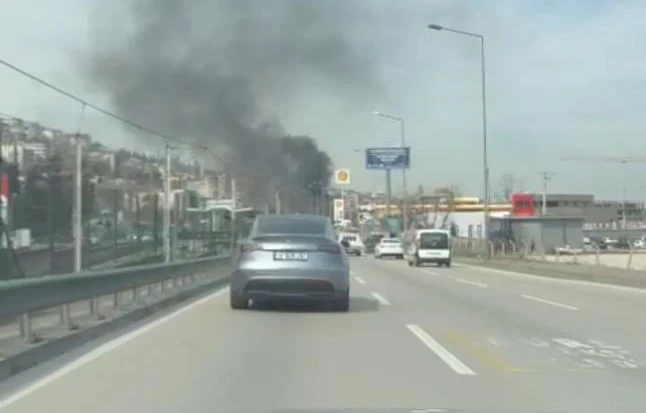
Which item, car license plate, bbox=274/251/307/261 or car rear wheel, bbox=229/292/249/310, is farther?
car rear wheel, bbox=229/292/249/310

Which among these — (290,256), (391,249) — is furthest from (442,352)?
(391,249)

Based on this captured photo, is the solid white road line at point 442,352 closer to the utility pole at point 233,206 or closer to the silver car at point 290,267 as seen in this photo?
the silver car at point 290,267

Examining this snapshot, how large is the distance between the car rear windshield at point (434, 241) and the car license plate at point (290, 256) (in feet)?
116

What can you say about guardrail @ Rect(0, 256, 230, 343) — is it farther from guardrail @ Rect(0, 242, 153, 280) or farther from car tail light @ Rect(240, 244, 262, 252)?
car tail light @ Rect(240, 244, 262, 252)

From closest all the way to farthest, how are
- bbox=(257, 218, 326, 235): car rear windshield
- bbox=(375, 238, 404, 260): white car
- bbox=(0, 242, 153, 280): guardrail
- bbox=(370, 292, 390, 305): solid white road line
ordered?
1. bbox=(0, 242, 153, 280): guardrail
2. bbox=(257, 218, 326, 235): car rear windshield
3. bbox=(370, 292, 390, 305): solid white road line
4. bbox=(375, 238, 404, 260): white car

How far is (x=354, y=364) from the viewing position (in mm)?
11633

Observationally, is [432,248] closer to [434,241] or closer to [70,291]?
[434,241]

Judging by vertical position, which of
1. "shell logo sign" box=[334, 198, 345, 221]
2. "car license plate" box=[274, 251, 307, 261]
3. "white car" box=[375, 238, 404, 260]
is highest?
→ "shell logo sign" box=[334, 198, 345, 221]

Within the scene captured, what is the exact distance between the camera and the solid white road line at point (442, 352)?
1123 centimetres

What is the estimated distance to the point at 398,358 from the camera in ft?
40.3

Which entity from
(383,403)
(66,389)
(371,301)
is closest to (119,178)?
(371,301)

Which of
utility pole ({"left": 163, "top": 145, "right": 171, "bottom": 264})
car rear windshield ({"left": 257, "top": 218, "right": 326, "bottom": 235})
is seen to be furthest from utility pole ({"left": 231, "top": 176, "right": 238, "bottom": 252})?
car rear windshield ({"left": 257, "top": 218, "right": 326, "bottom": 235})

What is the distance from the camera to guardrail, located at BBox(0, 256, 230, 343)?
11.4 meters

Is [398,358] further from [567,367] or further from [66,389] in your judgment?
[66,389]
